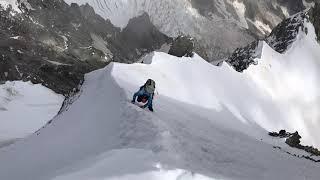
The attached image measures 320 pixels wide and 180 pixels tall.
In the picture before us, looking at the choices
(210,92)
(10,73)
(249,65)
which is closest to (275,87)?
(249,65)

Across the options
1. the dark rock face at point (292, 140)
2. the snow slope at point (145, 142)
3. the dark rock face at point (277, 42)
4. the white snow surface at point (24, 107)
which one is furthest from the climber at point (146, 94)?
the white snow surface at point (24, 107)

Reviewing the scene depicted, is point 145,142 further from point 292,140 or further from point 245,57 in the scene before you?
point 245,57

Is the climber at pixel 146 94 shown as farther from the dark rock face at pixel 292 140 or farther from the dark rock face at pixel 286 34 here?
the dark rock face at pixel 286 34

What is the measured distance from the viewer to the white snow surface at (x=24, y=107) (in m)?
150

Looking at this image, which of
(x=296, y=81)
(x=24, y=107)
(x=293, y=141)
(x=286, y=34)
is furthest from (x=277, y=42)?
(x=24, y=107)

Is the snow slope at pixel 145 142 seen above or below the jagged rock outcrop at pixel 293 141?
below

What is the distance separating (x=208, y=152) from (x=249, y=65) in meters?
65.9

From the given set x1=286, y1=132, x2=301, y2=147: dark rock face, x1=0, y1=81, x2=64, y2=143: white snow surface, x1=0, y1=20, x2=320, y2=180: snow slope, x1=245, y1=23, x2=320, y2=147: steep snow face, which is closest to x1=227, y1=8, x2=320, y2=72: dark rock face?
x1=245, y1=23, x2=320, y2=147: steep snow face

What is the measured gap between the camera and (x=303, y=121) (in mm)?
103438

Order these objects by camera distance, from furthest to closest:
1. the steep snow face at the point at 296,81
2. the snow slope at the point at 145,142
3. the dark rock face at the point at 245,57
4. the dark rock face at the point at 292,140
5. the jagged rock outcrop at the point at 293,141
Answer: the dark rock face at the point at 245,57 < the steep snow face at the point at 296,81 < the dark rock face at the point at 292,140 < the jagged rock outcrop at the point at 293,141 < the snow slope at the point at 145,142

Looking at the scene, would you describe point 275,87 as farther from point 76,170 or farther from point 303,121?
point 76,170

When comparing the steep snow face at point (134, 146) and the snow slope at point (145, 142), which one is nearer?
the steep snow face at point (134, 146)

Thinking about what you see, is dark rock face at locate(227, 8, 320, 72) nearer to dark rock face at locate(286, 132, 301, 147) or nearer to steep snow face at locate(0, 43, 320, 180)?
dark rock face at locate(286, 132, 301, 147)

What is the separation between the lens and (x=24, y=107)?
168875 mm
